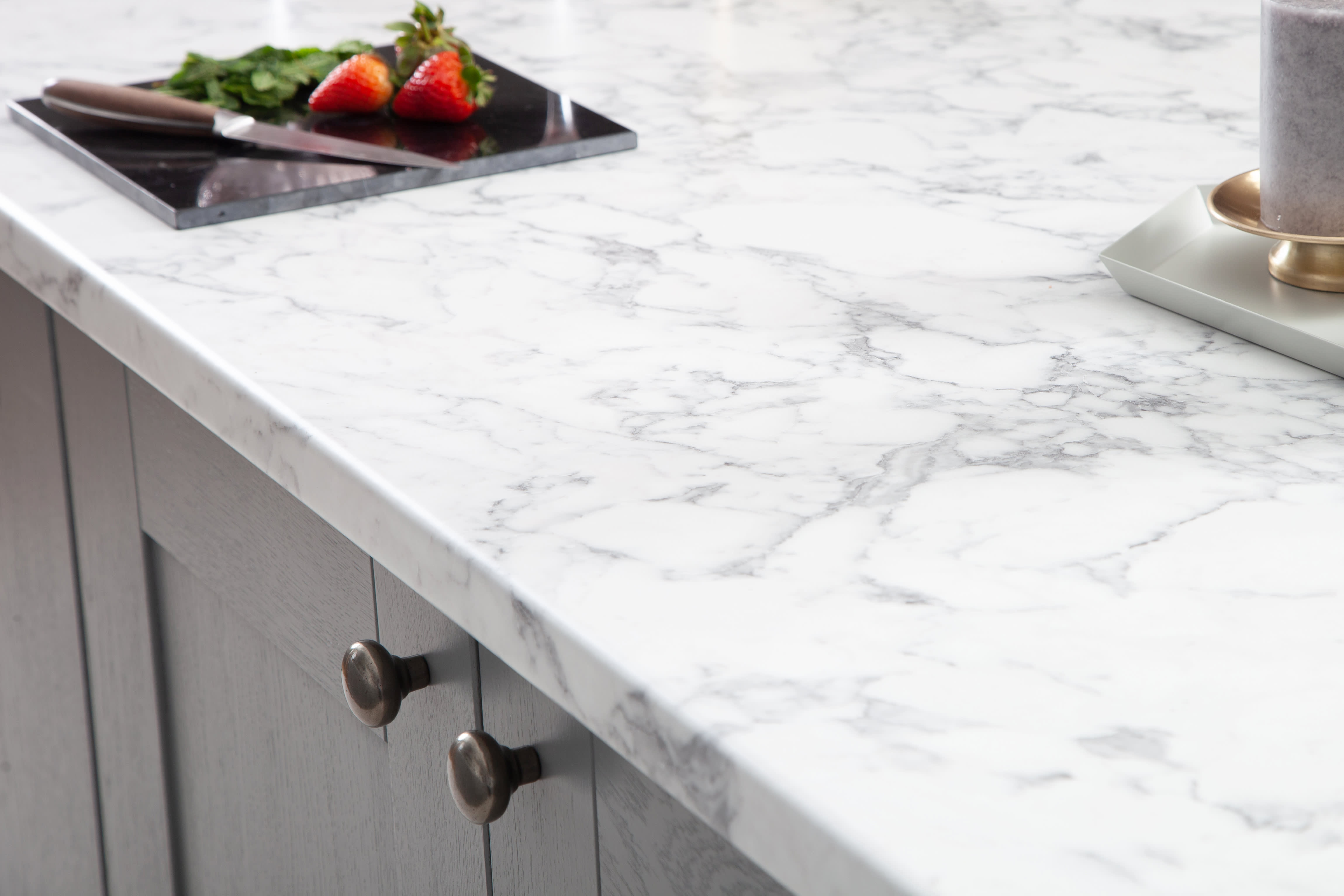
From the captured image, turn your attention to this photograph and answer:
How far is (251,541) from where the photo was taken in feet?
2.55

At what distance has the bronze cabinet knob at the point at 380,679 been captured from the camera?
25.2 inches

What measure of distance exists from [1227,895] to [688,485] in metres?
A: 0.26

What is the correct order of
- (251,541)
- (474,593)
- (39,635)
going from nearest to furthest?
(474,593) < (251,541) < (39,635)

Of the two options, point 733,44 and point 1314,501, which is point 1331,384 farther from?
point 733,44

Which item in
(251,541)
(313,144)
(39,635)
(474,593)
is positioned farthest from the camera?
(39,635)

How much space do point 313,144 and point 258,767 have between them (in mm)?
399

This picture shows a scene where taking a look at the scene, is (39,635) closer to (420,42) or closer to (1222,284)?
(420,42)

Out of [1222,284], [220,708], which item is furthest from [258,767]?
[1222,284]

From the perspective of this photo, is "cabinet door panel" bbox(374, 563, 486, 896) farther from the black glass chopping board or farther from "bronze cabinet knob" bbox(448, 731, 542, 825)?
the black glass chopping board

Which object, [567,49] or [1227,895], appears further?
[567,49]

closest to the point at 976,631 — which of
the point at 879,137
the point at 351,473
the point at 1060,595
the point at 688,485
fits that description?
the point at 1060,595

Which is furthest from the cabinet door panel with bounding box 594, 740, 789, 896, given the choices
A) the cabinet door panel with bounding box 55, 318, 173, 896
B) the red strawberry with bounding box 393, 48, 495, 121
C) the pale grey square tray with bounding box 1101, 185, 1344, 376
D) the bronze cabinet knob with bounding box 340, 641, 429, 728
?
the red strawberry with bounding box 393, 48, 495, 121

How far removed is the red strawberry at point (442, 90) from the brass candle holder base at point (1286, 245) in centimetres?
52

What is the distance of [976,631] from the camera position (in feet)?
1.53
